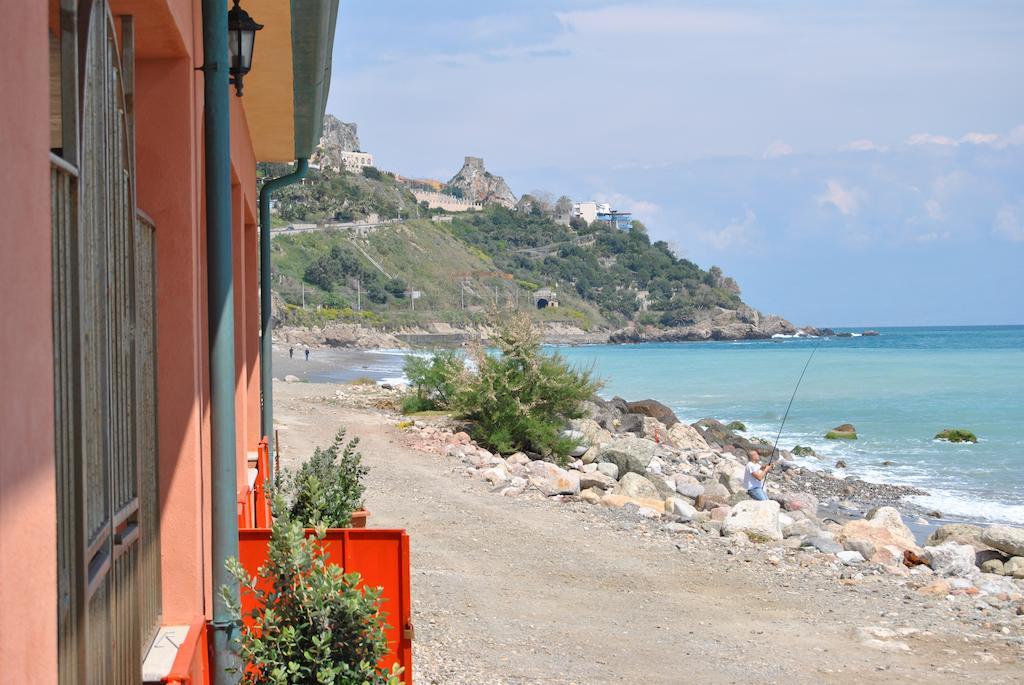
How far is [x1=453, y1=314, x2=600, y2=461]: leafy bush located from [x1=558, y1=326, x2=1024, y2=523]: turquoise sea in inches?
103

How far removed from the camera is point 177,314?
4.45m

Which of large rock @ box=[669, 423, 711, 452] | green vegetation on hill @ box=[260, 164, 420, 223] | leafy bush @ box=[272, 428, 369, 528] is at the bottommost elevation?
large rock @ box=[669, 423, 711, 452]

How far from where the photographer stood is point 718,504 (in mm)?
16875

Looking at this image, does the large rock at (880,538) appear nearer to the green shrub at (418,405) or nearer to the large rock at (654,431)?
the large rock at (654,431)

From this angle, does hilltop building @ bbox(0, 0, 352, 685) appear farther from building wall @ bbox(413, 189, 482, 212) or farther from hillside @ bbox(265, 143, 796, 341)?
building wall @ bbox(413, 189, 482, 212)

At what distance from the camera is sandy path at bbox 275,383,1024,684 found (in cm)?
780

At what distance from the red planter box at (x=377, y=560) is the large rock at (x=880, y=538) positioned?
7.95 m

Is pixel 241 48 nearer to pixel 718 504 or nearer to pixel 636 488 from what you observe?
pixel 636 488

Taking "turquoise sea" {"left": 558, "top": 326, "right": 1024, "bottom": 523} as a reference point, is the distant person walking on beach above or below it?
above

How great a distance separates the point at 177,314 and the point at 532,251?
428 ft

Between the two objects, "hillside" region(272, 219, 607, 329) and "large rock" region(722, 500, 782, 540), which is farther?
"hillside" region(272, 219, 607, 329)

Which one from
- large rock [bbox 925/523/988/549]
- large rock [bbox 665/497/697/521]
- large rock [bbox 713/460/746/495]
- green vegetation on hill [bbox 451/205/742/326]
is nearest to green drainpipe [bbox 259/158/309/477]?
large rock [bbox 665/497/697/521]

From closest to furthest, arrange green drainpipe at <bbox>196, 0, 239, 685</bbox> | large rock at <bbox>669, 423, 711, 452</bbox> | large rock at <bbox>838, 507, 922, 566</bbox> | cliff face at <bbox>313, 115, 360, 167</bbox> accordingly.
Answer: green drainpipe at <bbox>196, 0, 239, 685</bbox>, large rock at <bbox>838, 507, 922, 566</bbox>, large rock at <bbox>669, 423, 711, 452</bbox>, cliff face at <bbox>313, 115, 360, 167</bbox>

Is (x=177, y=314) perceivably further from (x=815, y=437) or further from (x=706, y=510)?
(x=815, y=437)
